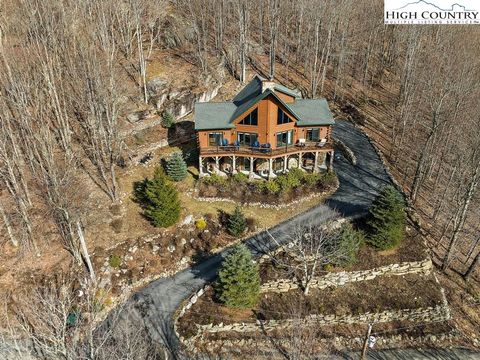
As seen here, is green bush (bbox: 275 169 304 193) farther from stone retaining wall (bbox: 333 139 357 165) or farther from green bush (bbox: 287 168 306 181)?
stone retaining wall (bbox: 333 139 357 165)

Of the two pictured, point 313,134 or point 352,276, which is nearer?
point 352,276

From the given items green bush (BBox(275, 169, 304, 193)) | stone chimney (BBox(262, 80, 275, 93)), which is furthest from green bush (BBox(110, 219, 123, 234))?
stone chimney (BBox(262, 80, 275, 93))

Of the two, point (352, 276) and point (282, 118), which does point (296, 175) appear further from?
point (352, 276)

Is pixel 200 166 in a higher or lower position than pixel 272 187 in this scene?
higher

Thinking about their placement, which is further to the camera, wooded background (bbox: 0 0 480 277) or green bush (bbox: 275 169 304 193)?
green bush (bbox: 275 169 304 193)

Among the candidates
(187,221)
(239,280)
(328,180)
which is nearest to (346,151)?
(328,180)

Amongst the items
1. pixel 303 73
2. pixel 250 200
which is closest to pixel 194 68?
pixel 303 73

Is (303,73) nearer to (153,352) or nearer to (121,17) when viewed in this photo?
(121,17)
